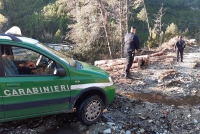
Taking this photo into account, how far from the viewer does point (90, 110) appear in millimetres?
4363

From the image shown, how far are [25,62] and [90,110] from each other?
5.47ft

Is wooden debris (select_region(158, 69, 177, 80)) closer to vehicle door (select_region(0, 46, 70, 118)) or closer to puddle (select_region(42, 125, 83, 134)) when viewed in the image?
puddle (select_region(42, 125, 83, 134))

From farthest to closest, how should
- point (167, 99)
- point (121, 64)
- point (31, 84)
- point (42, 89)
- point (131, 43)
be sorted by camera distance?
point (121, 64)
point (131, 43)
point (167, 99)
point (42, 89)
point (31, 84)

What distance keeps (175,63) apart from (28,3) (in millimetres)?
80153

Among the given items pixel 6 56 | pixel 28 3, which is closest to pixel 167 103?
pixel 6 56

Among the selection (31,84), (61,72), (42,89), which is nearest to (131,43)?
(61,72)

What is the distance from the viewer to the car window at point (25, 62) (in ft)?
11.4

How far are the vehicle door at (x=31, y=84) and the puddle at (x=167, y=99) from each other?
3241mm

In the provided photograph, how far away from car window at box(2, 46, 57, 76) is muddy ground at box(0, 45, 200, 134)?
1.32 metres

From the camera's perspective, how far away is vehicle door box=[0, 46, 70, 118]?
337cm

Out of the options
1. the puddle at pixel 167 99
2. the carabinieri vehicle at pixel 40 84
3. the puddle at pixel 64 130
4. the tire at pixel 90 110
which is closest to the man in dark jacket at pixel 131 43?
the puddle at pixel 167 99

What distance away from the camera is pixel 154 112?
538 centimetres

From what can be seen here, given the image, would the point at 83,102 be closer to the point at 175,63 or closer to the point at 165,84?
the point at 165,84

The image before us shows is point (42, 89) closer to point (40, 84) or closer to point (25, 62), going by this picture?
point (40, 84)
